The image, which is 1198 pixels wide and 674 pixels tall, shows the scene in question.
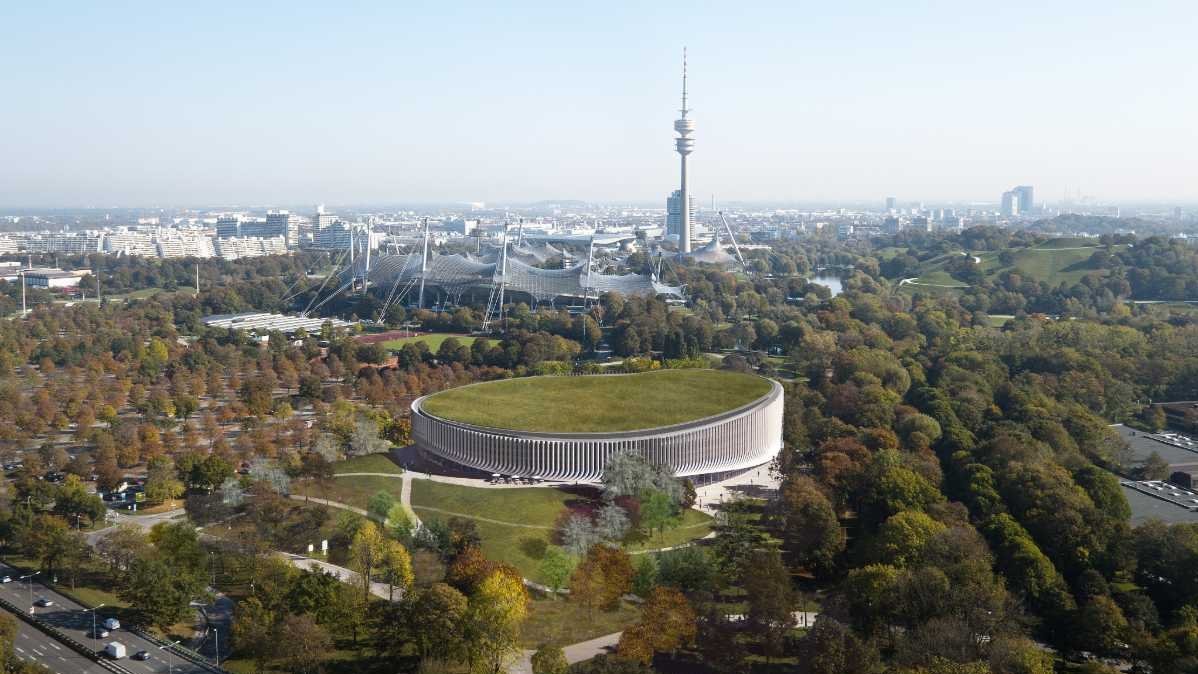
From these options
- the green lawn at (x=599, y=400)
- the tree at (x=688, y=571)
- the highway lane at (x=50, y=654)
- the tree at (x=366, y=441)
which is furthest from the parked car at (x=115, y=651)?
the tree at (x=366, y=441)

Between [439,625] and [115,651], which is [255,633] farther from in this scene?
[439,625]

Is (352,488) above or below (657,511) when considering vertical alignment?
below

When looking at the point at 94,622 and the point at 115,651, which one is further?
the point at 94,622

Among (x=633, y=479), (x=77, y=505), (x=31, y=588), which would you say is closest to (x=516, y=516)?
(x=633, y=479)

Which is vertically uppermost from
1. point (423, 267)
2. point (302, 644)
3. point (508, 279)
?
point (423, 267)

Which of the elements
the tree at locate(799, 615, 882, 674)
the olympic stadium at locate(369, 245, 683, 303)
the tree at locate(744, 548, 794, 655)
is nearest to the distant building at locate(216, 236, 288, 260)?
the olympic stadium at locate(369, 245, 683, 303)

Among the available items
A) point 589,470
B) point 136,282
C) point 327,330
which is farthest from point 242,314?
point 589,470

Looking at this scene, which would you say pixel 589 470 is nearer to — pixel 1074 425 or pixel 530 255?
pixel 1074 425

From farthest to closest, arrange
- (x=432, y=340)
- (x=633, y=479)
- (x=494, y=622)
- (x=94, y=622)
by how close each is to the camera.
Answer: (x=432, y=340) < (x=633, y=479) < (x=94, y=622) < (x=494, y=622)
